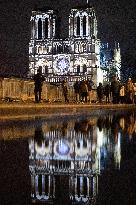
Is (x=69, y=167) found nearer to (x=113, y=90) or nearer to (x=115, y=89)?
(x=115, y=89)

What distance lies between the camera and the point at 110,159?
4.61 metres

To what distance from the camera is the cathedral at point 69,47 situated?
412 feet

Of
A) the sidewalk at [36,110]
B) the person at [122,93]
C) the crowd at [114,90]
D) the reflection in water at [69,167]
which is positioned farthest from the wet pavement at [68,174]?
the person at [122,93]

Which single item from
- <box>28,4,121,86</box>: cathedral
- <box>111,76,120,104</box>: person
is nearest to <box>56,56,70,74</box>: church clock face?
<box>28,4,121,86</box>: cathedral

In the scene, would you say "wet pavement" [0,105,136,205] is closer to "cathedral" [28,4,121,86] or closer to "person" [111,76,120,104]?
"person" [111,76,120,104]

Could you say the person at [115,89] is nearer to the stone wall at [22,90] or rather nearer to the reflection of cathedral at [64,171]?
the stone wall at [22,90]

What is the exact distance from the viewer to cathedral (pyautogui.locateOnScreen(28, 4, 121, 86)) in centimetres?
12562

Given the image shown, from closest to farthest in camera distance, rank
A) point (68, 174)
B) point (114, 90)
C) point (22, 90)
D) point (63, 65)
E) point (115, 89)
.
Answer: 1. point (68, 174)
2. point (22, 90)
3. point (115, 89)
4. point (114, 90)
5. point (63, 65)

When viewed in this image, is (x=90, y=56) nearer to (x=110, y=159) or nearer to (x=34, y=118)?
(x=34, y=118)

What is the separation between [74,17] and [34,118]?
372 ft

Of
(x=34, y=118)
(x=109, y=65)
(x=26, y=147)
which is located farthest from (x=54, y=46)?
(x=26, y=147)

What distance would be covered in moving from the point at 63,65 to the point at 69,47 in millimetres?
5474

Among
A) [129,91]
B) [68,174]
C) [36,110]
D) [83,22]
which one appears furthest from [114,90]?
[83,22]

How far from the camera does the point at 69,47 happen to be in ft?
432
